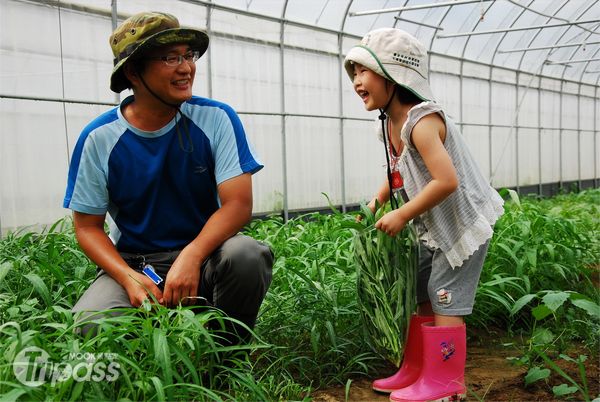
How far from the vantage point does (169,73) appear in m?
2.07

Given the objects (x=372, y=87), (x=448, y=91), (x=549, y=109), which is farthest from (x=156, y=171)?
(x=549, y=109)

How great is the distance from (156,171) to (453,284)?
41.2 inches

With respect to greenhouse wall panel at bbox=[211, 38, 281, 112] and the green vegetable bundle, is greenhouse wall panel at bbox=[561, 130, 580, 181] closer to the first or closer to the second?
greenhouse wall panel at bbox=[211, 38, 281, 112]

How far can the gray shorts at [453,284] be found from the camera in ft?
6.83

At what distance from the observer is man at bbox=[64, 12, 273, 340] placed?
2023 millimetres

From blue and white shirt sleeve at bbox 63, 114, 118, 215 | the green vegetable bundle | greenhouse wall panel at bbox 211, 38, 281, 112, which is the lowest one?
the green vegetable bundle

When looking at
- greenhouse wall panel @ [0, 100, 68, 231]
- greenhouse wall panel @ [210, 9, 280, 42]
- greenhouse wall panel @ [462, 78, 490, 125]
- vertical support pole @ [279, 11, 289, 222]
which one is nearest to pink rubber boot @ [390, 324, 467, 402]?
greenhouse wall panel @ [0, 100, 68, 231]

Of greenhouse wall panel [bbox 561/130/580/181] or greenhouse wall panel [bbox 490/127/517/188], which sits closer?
greenhouse wall panel [bbox 490/127/517/188]

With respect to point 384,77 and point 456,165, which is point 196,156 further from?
point 456,165

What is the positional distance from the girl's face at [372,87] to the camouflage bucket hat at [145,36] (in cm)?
56

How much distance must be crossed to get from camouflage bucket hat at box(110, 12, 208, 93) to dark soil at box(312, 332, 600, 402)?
123cm

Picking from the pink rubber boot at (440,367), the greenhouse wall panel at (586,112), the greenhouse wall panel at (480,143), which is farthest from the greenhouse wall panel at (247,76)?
the greenhouse wall panel at (586,112)

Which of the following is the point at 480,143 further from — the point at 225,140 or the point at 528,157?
the point at 225,140

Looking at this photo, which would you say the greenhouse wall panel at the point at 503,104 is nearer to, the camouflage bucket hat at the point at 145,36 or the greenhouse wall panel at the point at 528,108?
the greenhouse wall panel at the point at 528,108
